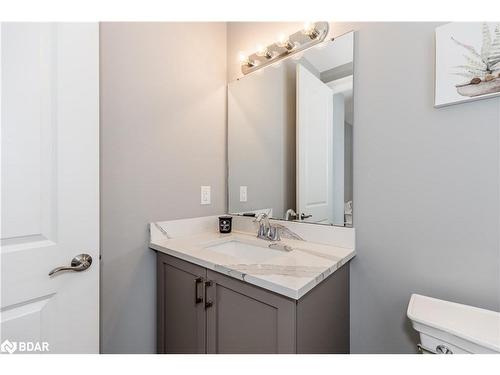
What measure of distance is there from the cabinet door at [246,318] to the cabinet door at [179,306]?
0.06m

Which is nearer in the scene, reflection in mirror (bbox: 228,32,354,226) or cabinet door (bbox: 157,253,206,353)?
cabinet door (bbox: 157,253,206,353)

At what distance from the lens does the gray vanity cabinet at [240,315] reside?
31.7 inches

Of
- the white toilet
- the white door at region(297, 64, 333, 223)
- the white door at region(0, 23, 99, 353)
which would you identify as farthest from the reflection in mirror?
the white door at region(0, 23, 99, 353)

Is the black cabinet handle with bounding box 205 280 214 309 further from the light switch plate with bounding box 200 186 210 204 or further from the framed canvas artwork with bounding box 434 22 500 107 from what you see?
the framed canvas artwork with bounding box 434 22 500 107

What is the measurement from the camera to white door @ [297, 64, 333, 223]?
4.14 feet

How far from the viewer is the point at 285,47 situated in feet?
4.52

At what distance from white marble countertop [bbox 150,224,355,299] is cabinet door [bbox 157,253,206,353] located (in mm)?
66

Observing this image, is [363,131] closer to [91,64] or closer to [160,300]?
[91,64]

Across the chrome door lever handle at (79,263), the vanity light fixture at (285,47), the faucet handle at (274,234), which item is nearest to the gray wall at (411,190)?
the vanity light fixture at (285,47)

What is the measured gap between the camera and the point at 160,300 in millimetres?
1287

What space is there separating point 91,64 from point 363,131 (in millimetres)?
1141

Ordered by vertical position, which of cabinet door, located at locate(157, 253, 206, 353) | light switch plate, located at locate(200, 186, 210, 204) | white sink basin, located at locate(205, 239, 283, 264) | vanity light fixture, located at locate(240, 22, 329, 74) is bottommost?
cabinet door, located at locate(157, 253, 206, 353)
